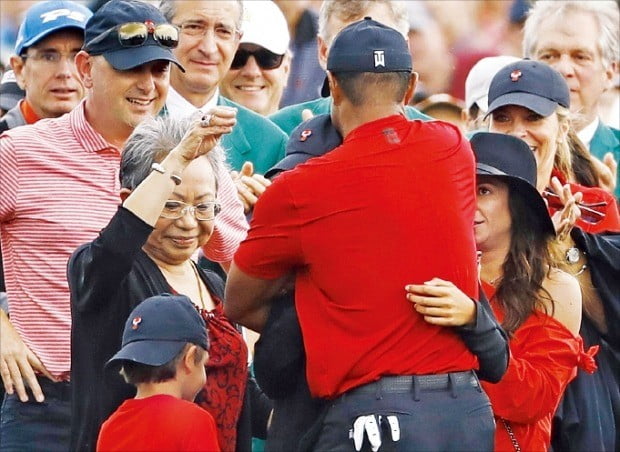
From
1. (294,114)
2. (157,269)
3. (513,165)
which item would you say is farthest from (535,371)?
(294,114)

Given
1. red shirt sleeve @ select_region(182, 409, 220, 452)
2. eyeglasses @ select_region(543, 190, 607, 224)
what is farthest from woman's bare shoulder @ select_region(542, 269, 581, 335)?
red shirt sleeve @ select_region(182, 409, 220, 452)

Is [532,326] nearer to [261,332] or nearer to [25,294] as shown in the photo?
[261,332]

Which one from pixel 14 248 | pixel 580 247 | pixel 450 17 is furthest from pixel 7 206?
pixel 450 17

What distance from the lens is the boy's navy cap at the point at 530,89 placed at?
7145mm

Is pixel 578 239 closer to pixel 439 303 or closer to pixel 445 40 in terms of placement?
pixel 439 303

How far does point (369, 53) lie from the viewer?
532 centimetres

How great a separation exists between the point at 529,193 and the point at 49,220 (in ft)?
5.43

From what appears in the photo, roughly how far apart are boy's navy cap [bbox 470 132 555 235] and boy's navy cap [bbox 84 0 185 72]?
3.74 feet

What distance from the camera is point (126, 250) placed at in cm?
546

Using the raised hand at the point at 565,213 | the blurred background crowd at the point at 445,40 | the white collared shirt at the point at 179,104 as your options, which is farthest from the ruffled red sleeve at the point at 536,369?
the blurred background crowd at the point at 445,40

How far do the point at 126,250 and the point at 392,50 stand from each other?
1.00 meters

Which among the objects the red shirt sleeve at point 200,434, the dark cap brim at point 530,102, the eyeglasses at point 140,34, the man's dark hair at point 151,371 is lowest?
the red shirt sleeve at point 200,434

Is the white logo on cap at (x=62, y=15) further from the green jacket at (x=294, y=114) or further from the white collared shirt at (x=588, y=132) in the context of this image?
the white collared shirt at (x=588, y=132)

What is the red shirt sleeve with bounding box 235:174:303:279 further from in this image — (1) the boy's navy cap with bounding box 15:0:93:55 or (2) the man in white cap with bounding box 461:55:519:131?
(2) the man in white cap with bounding box 461:55:519:131
